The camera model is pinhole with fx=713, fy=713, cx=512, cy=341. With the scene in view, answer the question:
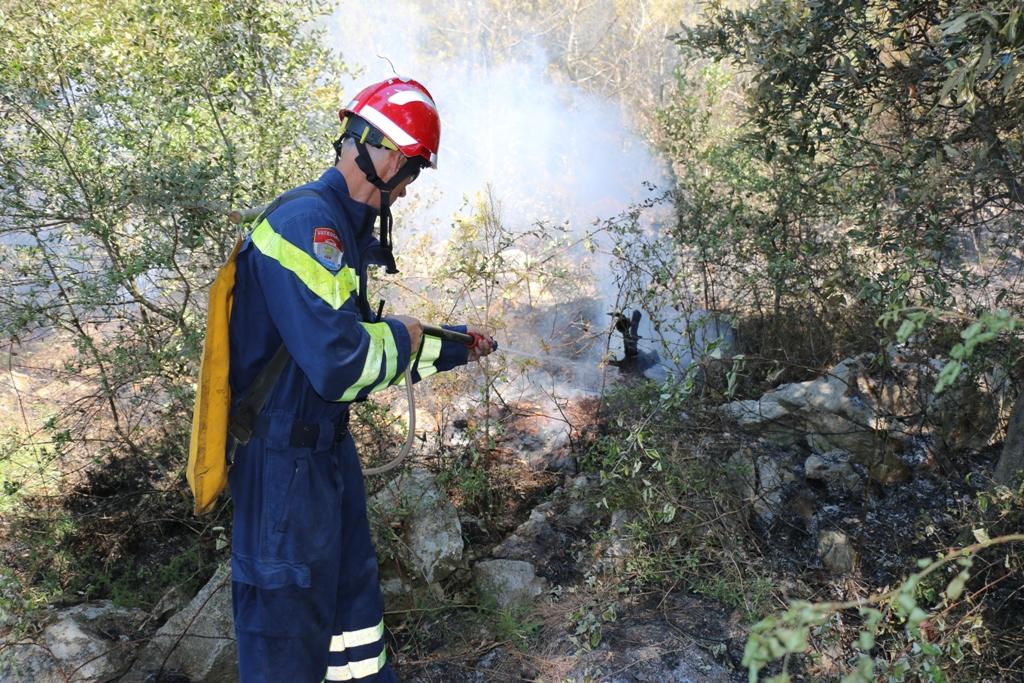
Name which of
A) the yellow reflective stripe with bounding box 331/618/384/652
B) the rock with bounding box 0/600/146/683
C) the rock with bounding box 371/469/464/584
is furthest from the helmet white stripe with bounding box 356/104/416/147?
the rock with bounding box 0/600/146/683

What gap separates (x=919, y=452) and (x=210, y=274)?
14.4 ft

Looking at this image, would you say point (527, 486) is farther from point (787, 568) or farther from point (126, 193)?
point (126, 193)

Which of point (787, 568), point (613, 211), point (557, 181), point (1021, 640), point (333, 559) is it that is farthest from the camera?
point (557, 181)

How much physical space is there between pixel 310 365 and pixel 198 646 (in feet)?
7.02

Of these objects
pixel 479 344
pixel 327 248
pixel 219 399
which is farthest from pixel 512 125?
pixel 219 399

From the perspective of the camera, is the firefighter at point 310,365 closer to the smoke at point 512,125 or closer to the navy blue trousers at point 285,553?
the navy blue trousers at point 285,553

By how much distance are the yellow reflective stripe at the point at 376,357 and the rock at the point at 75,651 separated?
2.29 m

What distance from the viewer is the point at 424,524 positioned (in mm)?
3936

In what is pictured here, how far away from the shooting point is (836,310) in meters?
5.10

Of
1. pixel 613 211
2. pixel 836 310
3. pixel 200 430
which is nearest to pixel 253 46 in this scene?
pixel 200 430

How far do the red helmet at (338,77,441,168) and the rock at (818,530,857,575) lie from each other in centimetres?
276

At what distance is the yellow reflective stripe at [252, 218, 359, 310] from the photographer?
2111 mm

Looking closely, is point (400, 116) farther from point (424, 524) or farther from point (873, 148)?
point (873, 148)

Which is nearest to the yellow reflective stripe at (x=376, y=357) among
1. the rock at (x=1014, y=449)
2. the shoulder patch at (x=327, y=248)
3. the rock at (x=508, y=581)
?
the shoulder patch at (x=327, y=248)
